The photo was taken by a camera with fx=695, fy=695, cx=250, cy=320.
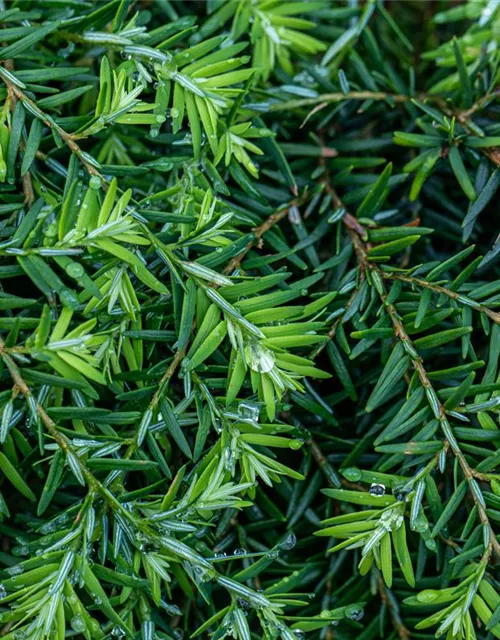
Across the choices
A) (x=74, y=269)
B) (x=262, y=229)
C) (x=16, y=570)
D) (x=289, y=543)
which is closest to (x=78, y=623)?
(x=16, y=570)

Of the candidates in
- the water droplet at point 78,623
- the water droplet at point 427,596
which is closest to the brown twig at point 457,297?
the water droplet at point 427,596

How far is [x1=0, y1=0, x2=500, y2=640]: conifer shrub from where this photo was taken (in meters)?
0.71

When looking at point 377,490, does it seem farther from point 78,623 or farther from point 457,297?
point 78,623

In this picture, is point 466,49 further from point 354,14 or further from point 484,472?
point 484,472

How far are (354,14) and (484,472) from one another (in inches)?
27.1

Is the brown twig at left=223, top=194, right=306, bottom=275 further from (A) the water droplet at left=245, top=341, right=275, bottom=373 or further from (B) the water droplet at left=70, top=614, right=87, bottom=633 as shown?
(B) the water droplet at left=70, top=614, right=87, bottom=633

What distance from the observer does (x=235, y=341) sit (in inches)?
28.5

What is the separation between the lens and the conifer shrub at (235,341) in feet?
2.34

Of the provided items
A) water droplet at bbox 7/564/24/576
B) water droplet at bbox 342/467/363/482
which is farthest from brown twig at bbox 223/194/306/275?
water droplet at bbox 7/564/24/576

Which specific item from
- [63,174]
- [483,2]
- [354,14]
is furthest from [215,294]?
[483,2]

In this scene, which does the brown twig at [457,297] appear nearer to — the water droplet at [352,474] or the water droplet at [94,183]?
the water droplet at [352,474]

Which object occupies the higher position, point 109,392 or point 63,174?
point 63,174

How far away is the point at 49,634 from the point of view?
0.68 meters

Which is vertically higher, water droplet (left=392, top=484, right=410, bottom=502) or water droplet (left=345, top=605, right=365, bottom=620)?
water droplet (left=392, top=484, right=410, bottom=502)
